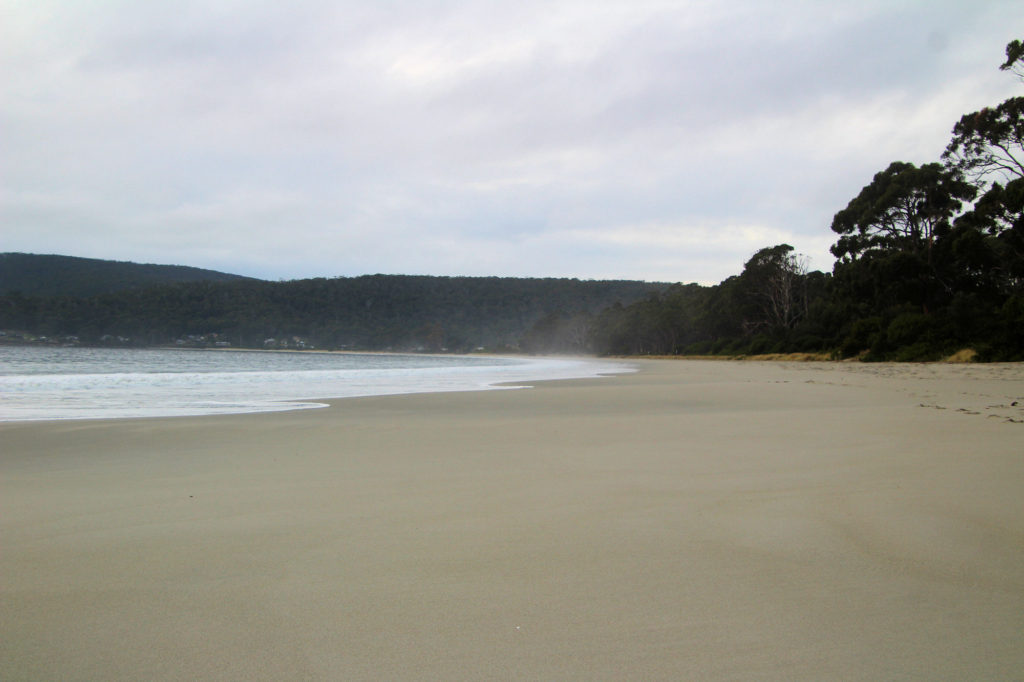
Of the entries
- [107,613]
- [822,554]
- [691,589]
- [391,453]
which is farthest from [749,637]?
[391,453]

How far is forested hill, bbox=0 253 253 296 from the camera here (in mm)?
76450

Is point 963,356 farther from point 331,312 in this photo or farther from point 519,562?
point 331,312

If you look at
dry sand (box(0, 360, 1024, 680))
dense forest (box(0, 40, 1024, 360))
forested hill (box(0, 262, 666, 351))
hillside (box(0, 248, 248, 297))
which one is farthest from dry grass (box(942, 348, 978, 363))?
hillside (box(0, 248, 248, 297))

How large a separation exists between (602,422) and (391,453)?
253cm

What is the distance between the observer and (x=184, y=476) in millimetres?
3604

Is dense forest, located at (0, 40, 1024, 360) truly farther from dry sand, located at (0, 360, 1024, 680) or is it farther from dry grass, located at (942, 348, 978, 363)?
dry sand, located at (0, 360, 1024, 680)

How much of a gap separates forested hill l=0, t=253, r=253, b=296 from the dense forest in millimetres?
423

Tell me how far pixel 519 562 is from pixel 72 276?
99117 mm

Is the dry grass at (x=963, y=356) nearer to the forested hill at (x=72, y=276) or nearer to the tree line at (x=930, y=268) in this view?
the tree line at (x=930, y=268)

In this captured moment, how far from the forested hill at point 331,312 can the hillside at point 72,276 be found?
4595 millimetres

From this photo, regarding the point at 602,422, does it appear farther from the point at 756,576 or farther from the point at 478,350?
the point at 478,350

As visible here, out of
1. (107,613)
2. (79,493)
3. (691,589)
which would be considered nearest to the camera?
(107,613)

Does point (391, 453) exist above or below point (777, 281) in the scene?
below

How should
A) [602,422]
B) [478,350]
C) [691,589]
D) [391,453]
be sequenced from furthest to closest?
[478,350] → [602,422] → [391,453] → [691,589]
